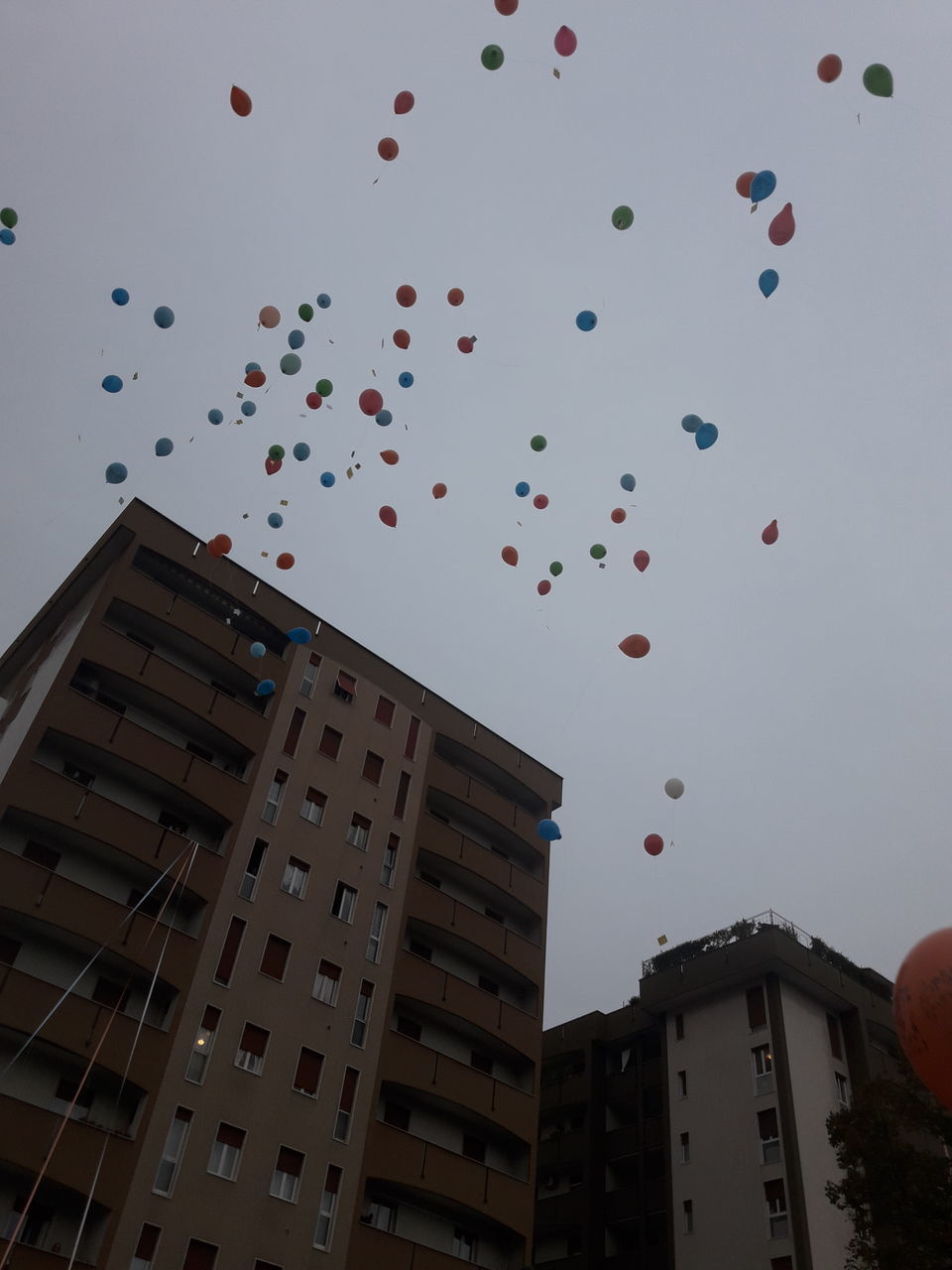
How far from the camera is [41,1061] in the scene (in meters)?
17.5

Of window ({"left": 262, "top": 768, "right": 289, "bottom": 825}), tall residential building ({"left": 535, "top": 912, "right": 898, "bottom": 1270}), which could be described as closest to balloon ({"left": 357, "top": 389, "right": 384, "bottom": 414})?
window ({"left": 262, "top": 768, "right": 289, "bottom": 825})

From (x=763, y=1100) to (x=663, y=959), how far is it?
569cm

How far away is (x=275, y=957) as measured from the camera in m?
20.8

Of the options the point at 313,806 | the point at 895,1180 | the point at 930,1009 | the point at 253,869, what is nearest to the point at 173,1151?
the point at 253,869

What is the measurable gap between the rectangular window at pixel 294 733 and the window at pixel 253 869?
235 centimetres

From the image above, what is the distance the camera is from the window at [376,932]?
2256 cm

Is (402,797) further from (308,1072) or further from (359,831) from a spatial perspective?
(308,1072)

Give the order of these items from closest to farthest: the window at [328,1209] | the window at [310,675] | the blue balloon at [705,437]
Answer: the blue balloon at [705,437]
the window at [328,1209]
the window at [310,675]

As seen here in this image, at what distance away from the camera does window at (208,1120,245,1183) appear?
1795 centimetres

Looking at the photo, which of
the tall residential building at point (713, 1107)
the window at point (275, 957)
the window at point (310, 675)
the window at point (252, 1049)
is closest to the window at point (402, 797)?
the window at point (310, 675)

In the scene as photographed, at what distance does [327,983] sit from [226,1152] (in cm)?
394

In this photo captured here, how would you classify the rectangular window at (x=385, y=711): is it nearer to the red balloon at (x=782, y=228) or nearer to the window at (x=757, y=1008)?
the window at (x=757, y=1008)

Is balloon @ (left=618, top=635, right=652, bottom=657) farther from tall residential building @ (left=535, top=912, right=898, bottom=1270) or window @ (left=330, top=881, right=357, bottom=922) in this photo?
tall residential building @ (left=535, top=912, right=898, bottom=1270)

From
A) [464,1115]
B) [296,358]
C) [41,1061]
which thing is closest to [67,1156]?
[41,1061]
